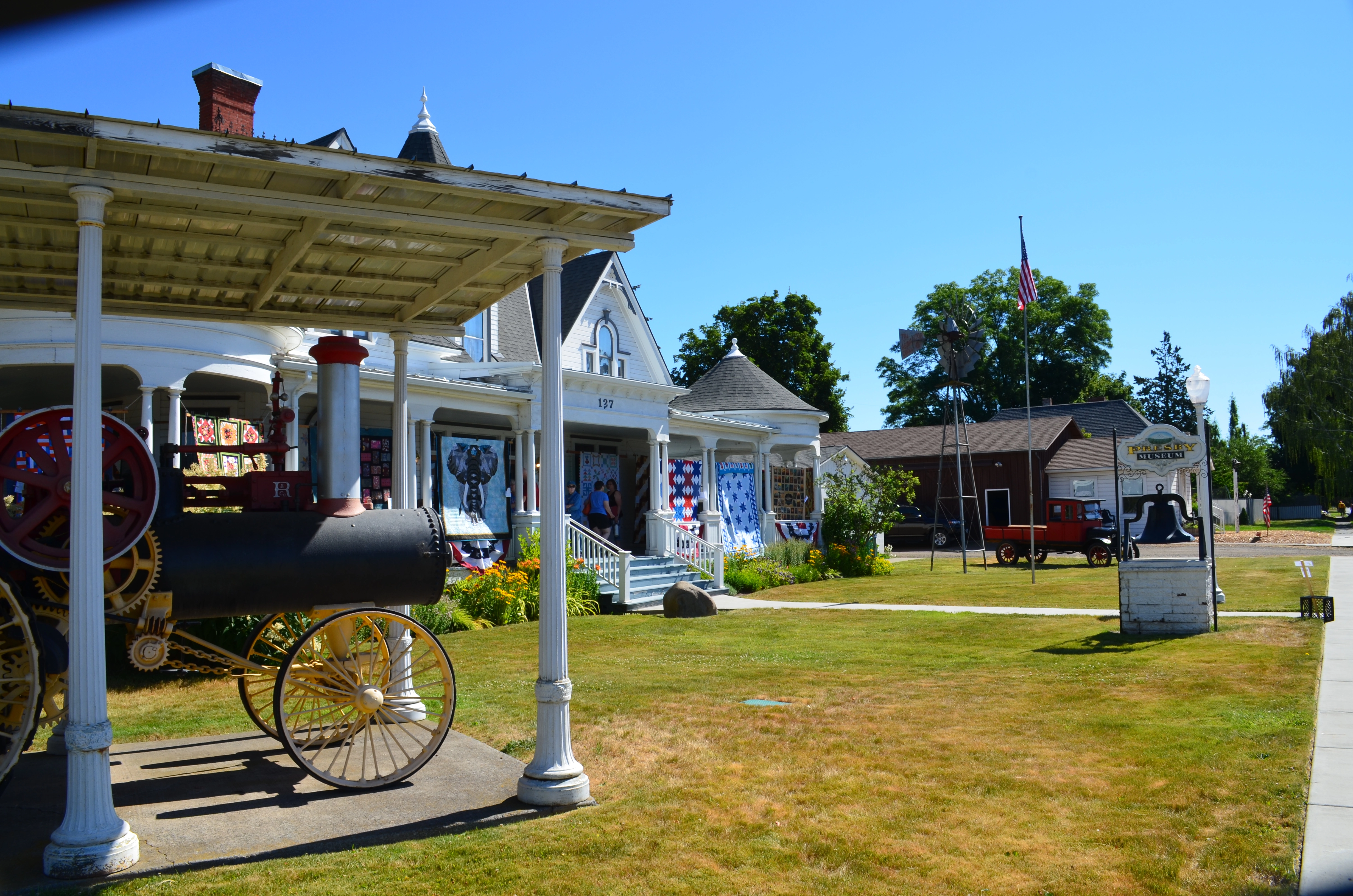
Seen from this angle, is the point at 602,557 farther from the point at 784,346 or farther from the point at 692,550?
the point at 784,346

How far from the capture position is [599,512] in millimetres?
19938

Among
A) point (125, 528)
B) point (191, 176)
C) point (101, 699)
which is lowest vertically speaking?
point (101, 699)

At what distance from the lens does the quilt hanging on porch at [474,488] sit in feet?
57.1

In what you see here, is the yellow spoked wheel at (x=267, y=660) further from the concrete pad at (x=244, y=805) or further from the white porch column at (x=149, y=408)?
the white porch column at (x=149, y=408)

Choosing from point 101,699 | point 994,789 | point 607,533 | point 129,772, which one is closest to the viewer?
point 101,699

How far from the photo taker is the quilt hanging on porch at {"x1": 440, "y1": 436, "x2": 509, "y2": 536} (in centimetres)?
1741

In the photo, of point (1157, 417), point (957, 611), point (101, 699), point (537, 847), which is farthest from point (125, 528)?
point (1157, 417)

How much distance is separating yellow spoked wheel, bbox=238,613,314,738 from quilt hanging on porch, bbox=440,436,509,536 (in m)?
6.61

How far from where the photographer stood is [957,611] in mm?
16281

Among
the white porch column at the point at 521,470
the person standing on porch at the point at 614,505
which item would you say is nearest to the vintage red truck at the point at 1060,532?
the person standing on porch at the point at 614,505

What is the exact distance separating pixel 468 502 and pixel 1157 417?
8915cm

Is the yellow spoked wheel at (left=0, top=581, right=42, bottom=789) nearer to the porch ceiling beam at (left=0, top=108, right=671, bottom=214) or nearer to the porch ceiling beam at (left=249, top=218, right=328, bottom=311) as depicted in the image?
the porch ceiling beam at (left=0, top=108, right=671, bottom=214)

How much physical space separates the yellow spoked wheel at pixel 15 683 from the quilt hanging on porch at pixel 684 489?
58.1 feet

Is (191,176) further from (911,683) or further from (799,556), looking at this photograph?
(799,556)
